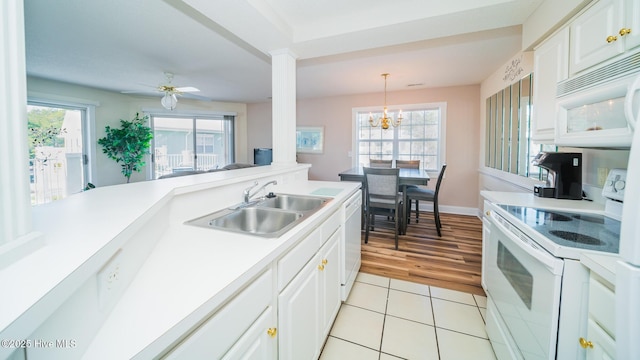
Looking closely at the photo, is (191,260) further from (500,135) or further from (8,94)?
(500,135)

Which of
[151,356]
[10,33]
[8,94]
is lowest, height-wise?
[151,356]

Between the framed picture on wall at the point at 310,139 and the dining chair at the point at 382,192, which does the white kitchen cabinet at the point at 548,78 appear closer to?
the dining chair at the point at 382,192

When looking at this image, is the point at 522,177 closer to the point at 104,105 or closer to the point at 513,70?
the point at 513,70

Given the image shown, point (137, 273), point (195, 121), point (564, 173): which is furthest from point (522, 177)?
point (195, 121)

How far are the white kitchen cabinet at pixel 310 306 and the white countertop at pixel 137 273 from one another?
10.2 inches

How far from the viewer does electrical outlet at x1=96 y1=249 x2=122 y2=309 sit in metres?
0.57

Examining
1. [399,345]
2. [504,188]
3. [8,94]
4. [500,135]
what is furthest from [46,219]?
[500,135]

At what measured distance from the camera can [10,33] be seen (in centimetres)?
54

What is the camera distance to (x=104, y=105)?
500 centimetres

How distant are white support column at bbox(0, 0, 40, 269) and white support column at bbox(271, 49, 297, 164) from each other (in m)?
2.18

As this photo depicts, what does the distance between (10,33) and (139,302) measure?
66 cm

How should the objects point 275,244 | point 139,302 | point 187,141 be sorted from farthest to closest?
1. point 187,141
2. point 275,244
3. point 139,302

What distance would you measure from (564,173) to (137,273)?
2.51 metres

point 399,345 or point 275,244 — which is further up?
point 275,244
